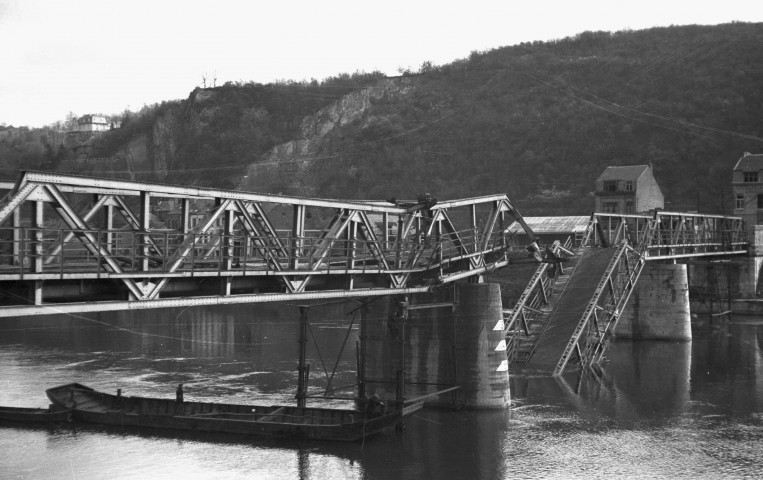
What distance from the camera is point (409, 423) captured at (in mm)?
40281

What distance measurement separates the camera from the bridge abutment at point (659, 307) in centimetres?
7325

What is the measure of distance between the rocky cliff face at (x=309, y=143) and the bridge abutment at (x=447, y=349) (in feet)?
362

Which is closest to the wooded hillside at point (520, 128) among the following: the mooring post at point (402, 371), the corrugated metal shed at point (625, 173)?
the corrugated metal shed at point (625, 173)

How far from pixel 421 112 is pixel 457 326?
459ft

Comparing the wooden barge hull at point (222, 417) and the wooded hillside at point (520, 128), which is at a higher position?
the wooded hillside at point (520, 128)

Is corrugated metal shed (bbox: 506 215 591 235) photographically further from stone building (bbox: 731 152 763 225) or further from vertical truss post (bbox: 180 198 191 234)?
vertical truss post (bbox: 180 198 191 234)

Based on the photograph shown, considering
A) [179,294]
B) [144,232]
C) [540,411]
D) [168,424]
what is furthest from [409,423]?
[144,232]

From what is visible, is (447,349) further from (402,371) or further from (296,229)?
(296,229)

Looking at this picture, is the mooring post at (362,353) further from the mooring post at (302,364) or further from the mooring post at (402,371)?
the mooring post at (302,364)

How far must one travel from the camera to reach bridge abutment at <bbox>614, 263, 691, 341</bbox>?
73250 mm

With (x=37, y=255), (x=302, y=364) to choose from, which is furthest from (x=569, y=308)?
(x=37, y=255)

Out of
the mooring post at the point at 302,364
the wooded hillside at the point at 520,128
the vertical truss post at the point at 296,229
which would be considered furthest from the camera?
the wooded hillside at the point at 520,128

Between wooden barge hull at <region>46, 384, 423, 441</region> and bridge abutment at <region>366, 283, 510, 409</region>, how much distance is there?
4.34 m

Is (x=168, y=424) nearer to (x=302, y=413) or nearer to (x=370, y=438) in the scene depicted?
(x=302, y=413)
